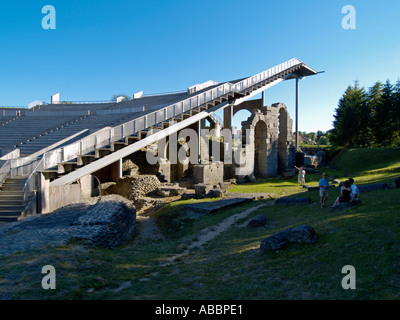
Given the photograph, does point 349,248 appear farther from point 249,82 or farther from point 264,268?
point 249,82

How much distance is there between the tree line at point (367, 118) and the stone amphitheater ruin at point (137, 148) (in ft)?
28.2

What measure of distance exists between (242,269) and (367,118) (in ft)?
125

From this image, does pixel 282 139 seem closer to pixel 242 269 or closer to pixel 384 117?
pixel 384 117

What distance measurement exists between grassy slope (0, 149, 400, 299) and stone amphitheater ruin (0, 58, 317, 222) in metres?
6.29

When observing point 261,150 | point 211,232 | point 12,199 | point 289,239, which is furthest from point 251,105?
point 289,239

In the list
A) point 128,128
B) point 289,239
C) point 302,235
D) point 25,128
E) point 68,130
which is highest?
point 25,128

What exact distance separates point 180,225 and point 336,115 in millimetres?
37196

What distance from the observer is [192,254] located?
7469 mm

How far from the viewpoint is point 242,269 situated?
209 inches

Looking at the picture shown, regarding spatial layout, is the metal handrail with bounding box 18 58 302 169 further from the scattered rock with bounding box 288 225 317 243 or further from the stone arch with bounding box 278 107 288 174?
the scattered rock with bounding box 288 225 317 243

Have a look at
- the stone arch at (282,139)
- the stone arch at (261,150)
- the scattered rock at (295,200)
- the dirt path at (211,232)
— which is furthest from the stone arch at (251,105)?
the dirt path at (211,232)

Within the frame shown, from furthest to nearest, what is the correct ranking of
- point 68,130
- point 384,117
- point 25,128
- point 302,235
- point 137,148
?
point 384,117
point 25,128
point 68,130
point 137,148
point 302,235

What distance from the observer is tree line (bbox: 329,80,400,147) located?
31844 millimetres

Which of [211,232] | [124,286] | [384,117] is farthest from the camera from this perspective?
[384,117]
